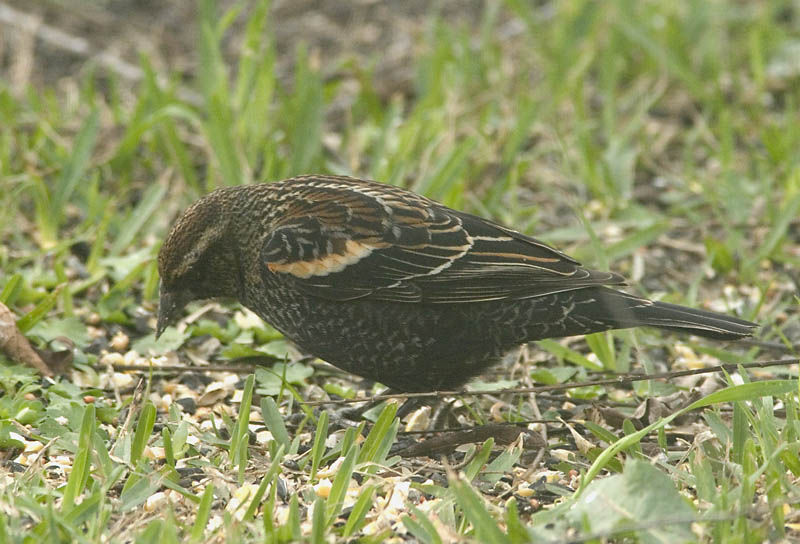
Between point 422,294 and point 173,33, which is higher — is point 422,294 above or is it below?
below

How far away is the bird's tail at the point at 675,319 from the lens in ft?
13.5

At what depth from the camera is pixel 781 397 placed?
3965 millimetres

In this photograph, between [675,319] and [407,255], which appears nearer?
[675,319]

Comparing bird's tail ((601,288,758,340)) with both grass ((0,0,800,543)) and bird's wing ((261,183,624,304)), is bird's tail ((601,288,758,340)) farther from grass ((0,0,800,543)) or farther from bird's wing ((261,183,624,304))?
grass ((0,0,800,543))

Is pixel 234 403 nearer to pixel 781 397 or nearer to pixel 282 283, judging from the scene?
pixel 282 283

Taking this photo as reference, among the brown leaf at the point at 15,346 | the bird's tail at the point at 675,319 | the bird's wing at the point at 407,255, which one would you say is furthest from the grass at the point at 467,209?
the bird's wing at the point at 407,255

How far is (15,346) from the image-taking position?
446cm

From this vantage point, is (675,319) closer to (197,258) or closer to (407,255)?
(407,255)

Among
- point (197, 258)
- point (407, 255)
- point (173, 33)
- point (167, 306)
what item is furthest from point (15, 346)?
point (173, 33)

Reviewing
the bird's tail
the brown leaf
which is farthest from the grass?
the bird's tail

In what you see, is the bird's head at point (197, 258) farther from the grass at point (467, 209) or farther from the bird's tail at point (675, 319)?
the bird's tail at point (675, 319)

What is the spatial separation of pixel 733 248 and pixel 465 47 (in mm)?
2364

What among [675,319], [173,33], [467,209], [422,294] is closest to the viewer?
[675,319]

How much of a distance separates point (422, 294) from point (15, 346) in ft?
5.23
